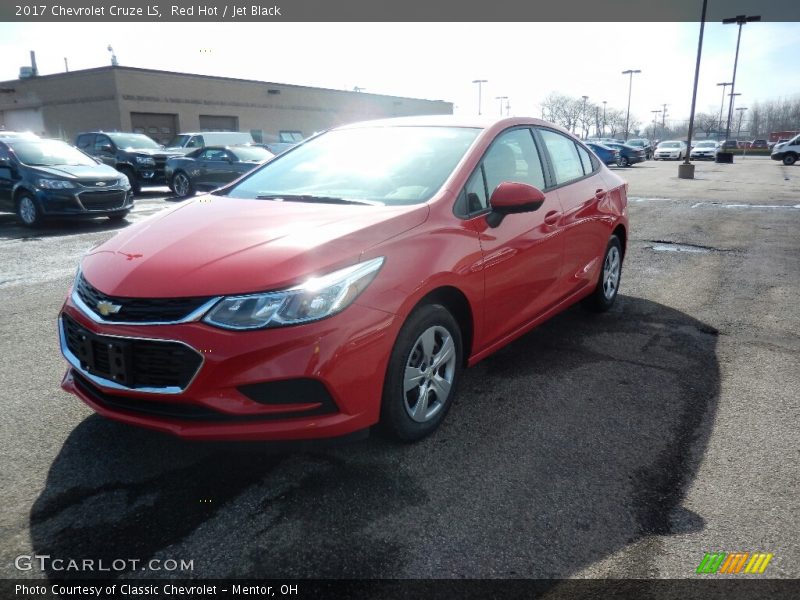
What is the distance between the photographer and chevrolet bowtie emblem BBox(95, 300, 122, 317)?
2516 mm

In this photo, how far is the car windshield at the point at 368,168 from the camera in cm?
336

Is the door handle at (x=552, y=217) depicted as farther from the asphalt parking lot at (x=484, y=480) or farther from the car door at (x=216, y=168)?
the car door at (x=216, y=168)

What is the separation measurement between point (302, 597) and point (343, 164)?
2.54 metres

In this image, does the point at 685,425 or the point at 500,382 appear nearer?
the point at 685,425

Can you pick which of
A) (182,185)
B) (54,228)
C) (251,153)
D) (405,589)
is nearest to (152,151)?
(182,185)

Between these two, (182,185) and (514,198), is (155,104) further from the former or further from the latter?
(514,198)

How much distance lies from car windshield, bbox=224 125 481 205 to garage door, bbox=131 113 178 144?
1357 inches

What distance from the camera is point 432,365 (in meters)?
3.02

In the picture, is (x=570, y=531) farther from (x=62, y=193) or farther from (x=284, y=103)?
(x=284, y=103)

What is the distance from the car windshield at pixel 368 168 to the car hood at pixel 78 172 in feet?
24.9

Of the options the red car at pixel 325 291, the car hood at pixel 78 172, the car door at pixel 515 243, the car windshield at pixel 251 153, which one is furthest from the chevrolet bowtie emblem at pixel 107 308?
the car windshield at pixel 251 153

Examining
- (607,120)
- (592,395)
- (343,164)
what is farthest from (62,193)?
(607,120)

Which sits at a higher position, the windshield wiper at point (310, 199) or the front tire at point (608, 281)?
the windshield wiper at point (310, 199)

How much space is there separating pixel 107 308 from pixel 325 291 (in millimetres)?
933
